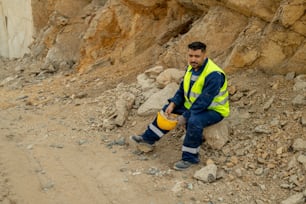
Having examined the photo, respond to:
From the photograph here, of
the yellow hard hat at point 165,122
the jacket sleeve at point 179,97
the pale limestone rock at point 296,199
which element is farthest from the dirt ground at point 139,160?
the jacket sleeve at point 179,97

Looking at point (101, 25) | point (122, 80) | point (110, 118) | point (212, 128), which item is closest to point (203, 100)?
point (212, 128)

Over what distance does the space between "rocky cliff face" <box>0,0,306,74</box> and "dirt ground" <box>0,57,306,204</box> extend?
1.38 feet

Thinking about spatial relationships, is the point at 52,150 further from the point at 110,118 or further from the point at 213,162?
the point at 213,162

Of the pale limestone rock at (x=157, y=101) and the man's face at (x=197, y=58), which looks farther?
the pale limestone rock at (x=157, y=101)

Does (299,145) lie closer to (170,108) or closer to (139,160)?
(170,108)

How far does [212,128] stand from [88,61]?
16.5 ft

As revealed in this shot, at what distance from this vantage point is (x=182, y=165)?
481cm

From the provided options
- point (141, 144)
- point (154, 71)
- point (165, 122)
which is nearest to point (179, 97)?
point (165, 122)

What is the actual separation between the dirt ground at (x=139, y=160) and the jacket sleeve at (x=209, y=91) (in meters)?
0.63

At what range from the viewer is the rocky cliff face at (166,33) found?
5637 mm

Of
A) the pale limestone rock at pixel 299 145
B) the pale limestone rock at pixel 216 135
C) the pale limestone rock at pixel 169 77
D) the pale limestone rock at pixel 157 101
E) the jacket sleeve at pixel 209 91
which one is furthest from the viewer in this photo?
the pale limestone rock at pixel 169 77

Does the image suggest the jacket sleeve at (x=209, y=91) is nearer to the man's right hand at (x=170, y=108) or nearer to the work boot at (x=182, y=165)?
the man's right hand at (x=170, y=108)

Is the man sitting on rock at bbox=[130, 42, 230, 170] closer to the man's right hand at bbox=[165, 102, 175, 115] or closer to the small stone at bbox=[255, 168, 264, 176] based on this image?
the man's right hand at bbox=[165, 102, 175, 115]

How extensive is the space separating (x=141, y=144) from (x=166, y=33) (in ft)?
10.8
